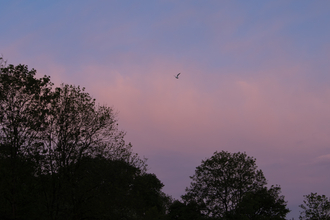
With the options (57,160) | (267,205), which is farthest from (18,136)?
(267,205)

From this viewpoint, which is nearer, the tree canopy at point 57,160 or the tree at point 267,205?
the tree canopy at point 57,160

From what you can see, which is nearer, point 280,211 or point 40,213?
point 40,213

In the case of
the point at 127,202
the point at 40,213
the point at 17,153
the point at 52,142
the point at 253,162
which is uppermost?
the point at 253,162

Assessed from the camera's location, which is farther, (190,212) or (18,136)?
(190,212)

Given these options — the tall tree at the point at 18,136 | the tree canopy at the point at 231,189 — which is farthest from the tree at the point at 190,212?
the tall tree at the point at 18,136

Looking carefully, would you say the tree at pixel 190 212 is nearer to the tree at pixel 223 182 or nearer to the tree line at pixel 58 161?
the tree at pixel 223 182

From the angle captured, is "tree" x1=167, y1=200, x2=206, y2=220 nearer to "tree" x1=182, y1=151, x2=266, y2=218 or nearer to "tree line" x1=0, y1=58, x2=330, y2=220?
"tree" x1=182, y1=151, x2=266, y2=218

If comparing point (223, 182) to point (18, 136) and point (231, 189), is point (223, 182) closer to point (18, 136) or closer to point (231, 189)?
point (231, 189)

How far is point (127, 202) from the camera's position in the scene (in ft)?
110

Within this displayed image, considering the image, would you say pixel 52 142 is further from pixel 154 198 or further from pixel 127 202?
pixel 154 198

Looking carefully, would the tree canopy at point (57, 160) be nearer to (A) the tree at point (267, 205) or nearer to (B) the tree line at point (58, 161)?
(B) the tree line at point (58, 161)

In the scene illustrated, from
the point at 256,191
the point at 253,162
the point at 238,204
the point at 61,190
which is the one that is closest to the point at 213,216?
the point at 238,204

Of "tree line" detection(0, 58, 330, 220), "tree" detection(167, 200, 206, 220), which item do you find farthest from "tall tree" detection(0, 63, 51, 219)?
"tree" detection(167, 200, 206, 220)

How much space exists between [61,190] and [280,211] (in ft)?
151
